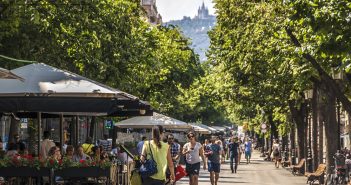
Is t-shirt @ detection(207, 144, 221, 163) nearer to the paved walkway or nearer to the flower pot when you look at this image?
the paved walkway

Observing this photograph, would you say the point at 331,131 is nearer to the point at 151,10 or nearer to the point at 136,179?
the point at 136,179

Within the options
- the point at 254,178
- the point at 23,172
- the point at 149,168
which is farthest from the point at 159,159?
the point at 254,178

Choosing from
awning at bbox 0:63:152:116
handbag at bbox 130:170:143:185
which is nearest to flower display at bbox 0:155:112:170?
awning at bbox 0:63:152:116

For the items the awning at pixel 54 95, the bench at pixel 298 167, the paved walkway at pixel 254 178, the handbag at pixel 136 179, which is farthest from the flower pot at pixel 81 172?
the bench at pixel 298 167

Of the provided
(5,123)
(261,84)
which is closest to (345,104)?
(261,84)

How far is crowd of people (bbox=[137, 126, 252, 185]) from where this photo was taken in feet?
49.8

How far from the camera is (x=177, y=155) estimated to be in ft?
86.6

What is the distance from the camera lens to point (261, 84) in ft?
129

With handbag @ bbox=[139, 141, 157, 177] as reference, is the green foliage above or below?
above

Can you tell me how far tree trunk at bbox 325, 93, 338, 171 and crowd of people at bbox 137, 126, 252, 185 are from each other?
3.85 m

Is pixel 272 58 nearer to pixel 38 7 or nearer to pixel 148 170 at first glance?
pixel 38 7

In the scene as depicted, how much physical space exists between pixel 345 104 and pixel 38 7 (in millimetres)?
9398

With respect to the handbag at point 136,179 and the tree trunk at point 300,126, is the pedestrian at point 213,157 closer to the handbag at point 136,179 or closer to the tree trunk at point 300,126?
the handbag at point 136,179

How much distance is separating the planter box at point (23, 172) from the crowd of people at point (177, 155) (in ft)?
5.92
